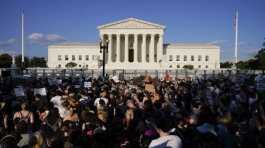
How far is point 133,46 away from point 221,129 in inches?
3976

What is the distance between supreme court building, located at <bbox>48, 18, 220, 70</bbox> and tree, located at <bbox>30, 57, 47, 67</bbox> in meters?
5.38

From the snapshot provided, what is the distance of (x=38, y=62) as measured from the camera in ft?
397

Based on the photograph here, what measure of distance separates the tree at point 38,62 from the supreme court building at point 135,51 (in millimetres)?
5385

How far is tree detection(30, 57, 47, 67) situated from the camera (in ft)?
381

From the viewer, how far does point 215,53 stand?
11188cm

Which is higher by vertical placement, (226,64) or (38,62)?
(38,62)

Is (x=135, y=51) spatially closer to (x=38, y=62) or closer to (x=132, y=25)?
(x=132, y=25)

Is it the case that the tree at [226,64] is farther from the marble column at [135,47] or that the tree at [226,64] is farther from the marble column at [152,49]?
the marble column at [135,47]

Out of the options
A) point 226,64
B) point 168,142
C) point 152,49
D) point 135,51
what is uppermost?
point 152,49

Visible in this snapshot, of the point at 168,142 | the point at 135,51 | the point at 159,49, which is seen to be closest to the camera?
the point at 168,142

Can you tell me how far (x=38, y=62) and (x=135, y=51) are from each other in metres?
34.6

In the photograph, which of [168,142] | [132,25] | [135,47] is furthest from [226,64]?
[168,142]

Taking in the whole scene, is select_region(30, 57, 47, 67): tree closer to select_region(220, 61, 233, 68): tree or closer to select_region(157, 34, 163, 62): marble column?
select_region(157, 34, 163, 62): marble column

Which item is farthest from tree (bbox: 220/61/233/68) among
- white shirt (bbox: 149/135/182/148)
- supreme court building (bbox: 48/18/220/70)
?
white shirt (bbox: 149/135/182/148)
